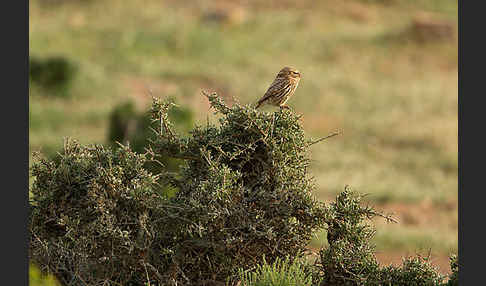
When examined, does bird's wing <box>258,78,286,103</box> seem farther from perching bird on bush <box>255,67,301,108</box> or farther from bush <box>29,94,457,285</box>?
bush <box>29,94,457,285</box>

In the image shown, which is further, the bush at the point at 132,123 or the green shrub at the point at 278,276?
the bush at the point at 132,123

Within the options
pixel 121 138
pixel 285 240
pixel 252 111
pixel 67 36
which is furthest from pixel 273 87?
pixel 67 36

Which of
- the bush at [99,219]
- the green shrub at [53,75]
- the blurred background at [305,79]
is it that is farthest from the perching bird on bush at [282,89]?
the green shrub at [53,75]

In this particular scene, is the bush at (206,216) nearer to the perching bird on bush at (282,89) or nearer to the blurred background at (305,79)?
the perching bird on bush at (282,89)

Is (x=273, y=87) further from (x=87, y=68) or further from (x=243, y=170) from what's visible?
(x=87, y=68)

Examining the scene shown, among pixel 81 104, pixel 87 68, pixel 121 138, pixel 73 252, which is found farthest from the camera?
pixel 87 68

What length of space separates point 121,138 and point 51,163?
53.0 ft

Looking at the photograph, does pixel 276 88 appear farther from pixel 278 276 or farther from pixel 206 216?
pixel 278 276

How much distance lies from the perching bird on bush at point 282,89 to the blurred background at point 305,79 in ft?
38.5

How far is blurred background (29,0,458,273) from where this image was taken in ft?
94.7

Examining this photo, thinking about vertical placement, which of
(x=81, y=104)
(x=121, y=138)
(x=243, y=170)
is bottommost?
(x=243, y=170)

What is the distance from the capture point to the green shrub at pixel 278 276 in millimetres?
7184

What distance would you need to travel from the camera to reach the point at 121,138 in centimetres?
2423

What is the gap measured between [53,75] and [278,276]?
3000cm
